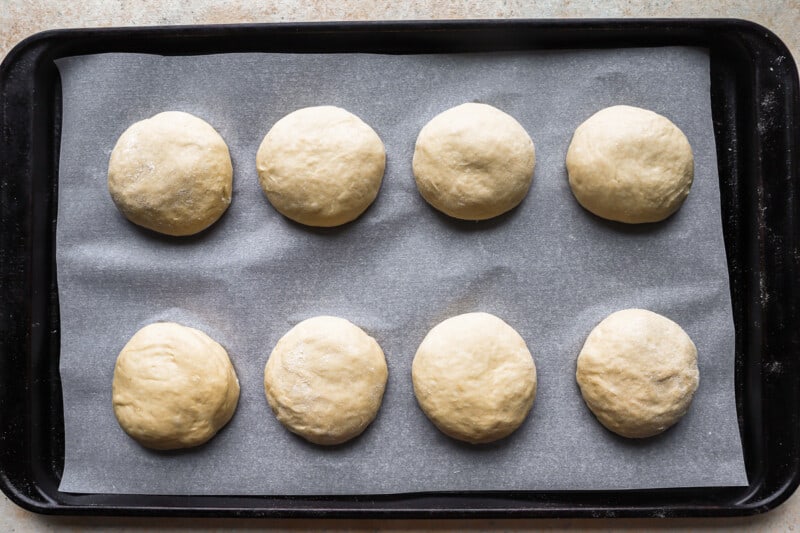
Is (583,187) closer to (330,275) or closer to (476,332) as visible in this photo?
(476,332)

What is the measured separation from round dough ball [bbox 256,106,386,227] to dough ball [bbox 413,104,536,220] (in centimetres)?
15

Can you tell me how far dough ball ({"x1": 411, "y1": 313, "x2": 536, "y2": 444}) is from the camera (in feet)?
5.11

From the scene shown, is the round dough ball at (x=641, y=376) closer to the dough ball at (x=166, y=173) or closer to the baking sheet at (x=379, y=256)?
the baking sheet at (x=379, y=256)

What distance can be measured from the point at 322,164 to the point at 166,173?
0.39 meters

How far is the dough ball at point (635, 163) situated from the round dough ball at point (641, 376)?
297 millimetres

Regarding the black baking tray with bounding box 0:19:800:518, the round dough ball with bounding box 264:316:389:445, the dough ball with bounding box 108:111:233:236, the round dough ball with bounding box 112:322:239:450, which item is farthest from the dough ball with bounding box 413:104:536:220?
the round dough ball with bounding box 112:322:239:450

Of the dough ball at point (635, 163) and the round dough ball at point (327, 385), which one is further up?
the dough ball at point (635, 163)

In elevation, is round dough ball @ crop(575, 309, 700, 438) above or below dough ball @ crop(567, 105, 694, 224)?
below

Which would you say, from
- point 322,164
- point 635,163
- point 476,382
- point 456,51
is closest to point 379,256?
point 322,164

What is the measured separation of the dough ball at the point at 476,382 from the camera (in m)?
1.56

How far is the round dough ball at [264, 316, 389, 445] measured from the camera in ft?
5.17

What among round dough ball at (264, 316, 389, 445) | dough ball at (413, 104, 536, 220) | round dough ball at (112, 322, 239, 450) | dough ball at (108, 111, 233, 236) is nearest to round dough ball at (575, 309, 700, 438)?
dough ball at (413, 104, 536, 220)

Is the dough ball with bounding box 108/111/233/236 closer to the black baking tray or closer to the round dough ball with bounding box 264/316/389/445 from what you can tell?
the black baking tray

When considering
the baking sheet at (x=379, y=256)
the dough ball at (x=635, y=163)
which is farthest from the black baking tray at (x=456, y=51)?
the dough ball at (x=635, y=163)
